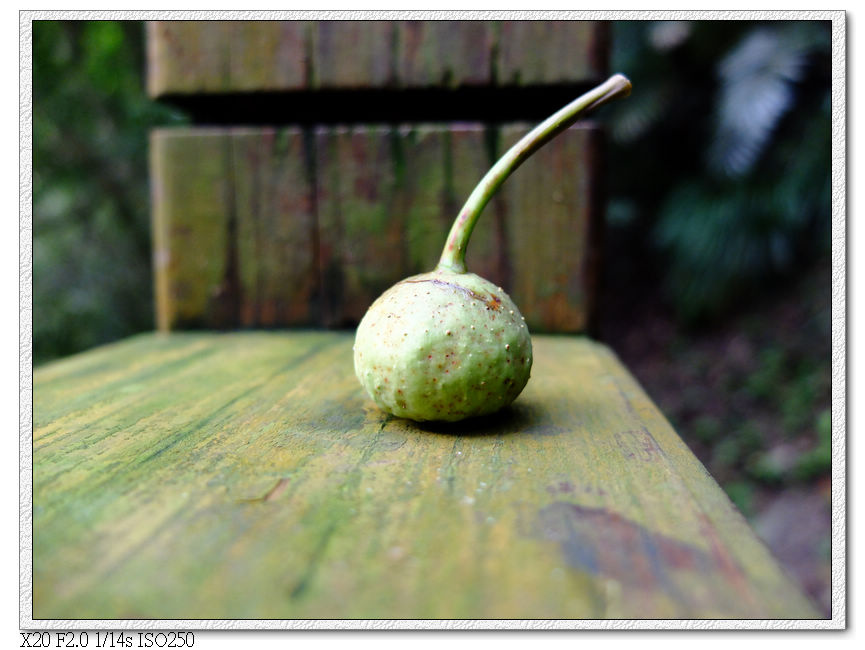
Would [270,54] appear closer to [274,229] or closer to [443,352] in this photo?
[274,229]

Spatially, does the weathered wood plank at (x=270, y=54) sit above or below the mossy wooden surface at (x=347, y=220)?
above

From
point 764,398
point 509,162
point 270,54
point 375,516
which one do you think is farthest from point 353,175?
point 764,398

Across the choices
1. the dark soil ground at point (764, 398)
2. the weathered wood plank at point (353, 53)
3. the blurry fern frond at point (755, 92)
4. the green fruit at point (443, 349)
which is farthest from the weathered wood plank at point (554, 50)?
the blurry fern frond at point (755, 92)

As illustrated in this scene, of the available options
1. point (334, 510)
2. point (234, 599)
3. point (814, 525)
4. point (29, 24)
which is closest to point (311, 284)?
point (29, 24)

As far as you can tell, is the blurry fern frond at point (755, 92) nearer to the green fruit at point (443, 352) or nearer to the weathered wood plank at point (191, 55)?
the weathered wood plank at point (191, 55)

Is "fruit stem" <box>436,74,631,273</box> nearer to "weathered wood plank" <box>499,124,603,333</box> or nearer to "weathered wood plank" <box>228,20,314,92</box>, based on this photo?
"weathered wood plank" <box>499,124,603,333</box>

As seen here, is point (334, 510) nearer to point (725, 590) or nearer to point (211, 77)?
point (725, 590)

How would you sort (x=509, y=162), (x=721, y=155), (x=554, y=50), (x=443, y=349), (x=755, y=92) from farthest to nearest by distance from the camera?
(x=721, y=155)
(x=755, y=92)
(x=554, y=50)
(x=509, y=162)
(x=443, y=349)
